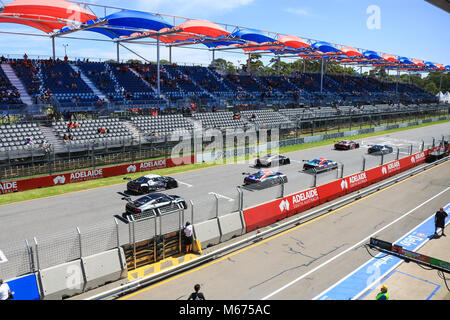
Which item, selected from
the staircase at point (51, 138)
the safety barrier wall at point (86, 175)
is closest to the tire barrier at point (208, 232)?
the safety barrier wall at point (86, 175)

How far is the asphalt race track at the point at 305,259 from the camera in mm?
10820

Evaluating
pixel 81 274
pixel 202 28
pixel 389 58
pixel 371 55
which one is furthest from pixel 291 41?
pixel 81 274

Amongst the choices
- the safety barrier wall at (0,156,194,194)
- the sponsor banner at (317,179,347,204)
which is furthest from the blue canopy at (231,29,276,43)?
the sponsor banner at (317,179,347,204)

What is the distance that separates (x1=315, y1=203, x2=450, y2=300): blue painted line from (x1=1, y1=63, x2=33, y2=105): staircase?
33802 millimetres

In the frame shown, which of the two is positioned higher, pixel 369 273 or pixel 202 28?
pixel 202 28

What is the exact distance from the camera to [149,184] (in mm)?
21422

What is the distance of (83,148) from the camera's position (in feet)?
92.7

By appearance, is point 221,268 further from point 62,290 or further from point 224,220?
point 62,290

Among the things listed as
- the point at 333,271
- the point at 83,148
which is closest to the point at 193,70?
the point at 83,148

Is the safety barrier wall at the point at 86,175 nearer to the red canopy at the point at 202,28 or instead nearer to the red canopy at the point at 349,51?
the red canopy at the point at 202,28

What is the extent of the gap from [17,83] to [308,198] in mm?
33142

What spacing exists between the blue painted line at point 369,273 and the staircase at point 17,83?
3380cm

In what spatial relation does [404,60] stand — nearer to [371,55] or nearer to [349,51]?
[371,55]
